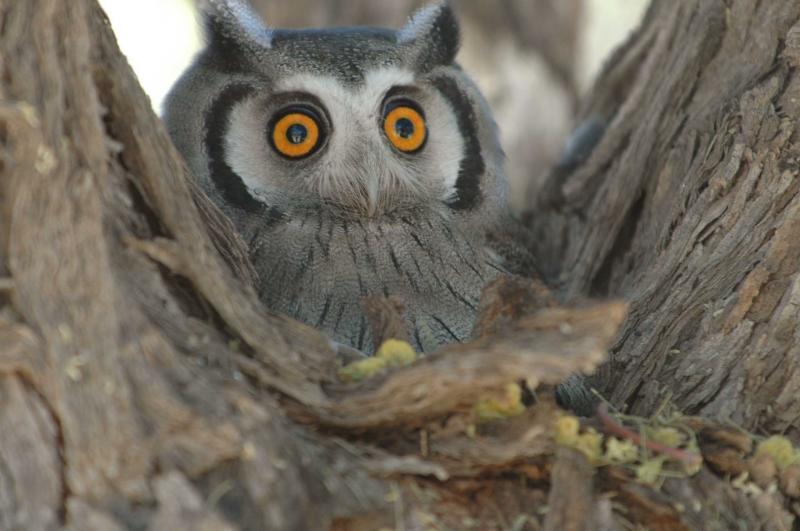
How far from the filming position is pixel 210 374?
1605 millimetres

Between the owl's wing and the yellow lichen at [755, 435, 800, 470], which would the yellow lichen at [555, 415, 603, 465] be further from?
the owl's wing

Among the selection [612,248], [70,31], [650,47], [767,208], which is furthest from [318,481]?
[650,47]

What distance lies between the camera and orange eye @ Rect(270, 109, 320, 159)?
2.47 metres

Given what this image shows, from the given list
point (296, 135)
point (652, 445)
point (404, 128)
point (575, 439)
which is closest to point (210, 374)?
point (575, 439)

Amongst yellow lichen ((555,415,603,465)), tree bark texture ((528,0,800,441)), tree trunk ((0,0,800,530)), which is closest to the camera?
tree trunk ((0,0,800,530))

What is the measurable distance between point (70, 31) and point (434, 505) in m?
0.95

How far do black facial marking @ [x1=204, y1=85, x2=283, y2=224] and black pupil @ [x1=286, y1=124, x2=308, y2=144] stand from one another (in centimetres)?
14

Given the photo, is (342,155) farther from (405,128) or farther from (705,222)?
(705,222)

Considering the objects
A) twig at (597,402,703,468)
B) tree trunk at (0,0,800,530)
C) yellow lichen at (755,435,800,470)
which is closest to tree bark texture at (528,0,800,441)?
tree trunk at (0,0,800,530)

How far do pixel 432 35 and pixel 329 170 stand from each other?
493 mm

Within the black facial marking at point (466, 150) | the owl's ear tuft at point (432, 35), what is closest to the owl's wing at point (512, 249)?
the black facial marking at point (466, 150)

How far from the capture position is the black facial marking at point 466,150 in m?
2.69

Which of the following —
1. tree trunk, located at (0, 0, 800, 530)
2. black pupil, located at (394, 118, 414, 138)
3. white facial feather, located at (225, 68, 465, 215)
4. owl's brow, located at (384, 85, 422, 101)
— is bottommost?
tree trunk, located at (0, 0, 800, 530)

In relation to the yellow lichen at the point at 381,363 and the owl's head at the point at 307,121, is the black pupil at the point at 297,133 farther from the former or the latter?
the yellow lichen at the point at 381,363
